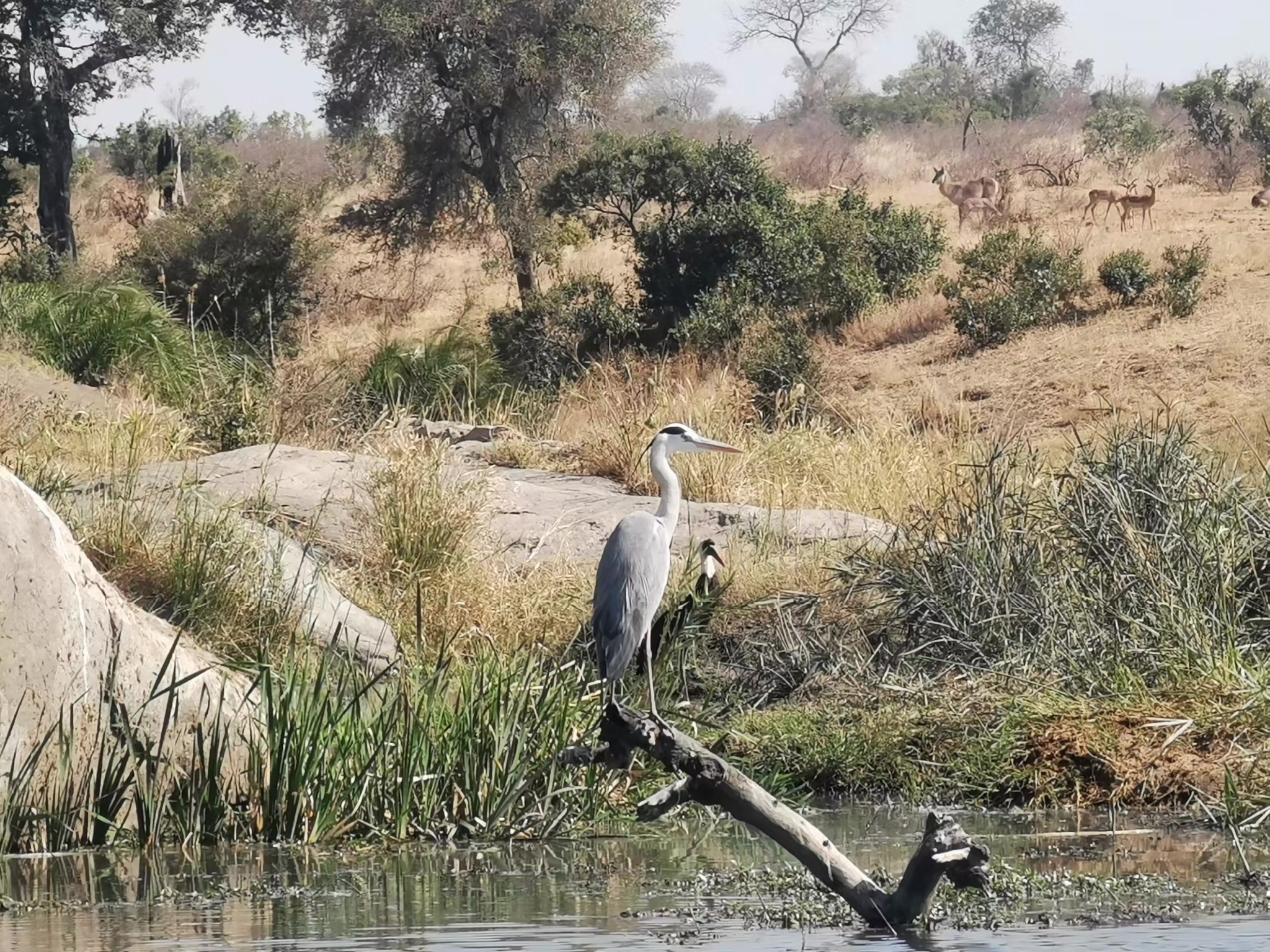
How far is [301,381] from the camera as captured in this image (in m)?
16.2

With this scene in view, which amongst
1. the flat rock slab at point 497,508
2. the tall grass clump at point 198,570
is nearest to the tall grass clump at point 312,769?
the tall grass clump at point 198,570

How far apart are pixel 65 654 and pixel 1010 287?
15529 mm

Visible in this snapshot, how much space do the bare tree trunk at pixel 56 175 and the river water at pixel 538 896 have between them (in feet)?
67.3

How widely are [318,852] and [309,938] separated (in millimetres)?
1226

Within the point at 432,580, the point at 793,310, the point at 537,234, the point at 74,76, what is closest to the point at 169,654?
the point at 432,580

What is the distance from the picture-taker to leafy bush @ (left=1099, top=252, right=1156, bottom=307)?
2066 centimetres

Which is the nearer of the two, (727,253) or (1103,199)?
(727,253)

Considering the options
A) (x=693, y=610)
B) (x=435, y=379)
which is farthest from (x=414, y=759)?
(x=435, y=379)

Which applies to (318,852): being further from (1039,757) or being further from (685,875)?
(1039,757)

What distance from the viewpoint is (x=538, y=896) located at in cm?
632

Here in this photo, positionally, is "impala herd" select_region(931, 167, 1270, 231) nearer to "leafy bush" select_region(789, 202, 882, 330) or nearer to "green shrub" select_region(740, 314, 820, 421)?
"leafy bush" select_region(789, 202, 882, 330)

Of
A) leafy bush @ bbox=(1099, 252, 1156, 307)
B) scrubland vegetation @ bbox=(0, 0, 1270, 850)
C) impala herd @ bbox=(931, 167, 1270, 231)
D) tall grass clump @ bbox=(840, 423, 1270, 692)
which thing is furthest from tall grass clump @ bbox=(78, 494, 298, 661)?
impala herd @ bbox=(931, 167, 1270, 231)

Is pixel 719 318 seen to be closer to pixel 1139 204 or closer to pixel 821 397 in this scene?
pixel 821 397

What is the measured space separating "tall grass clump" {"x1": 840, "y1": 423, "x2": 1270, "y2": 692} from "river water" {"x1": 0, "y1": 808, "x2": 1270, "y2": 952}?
129 centimetres
